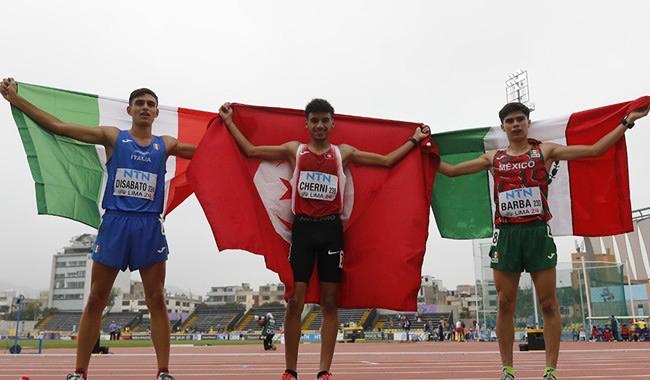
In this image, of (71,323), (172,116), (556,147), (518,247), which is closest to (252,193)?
(172,116)

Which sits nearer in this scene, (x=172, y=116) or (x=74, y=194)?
(x=74, y=194)

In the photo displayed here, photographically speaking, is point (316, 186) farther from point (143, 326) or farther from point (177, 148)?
point (143, 326)

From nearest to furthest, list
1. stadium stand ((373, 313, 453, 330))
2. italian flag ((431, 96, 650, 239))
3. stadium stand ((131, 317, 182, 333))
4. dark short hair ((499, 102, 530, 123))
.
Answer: dark short hair ((499, 102, 530, 123)), italian flag ((431, 96, 650, 239)), stadium stand ((373, 313, 453, 330)), stadium stand ((131, 317, 182, 333))

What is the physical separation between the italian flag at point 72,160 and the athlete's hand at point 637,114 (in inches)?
159

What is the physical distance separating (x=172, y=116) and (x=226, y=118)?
3.35 ft

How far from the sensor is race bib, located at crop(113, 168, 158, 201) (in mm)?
4148

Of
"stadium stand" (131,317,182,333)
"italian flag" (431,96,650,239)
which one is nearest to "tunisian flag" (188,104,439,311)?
"italian flag" (431,96,650,239)

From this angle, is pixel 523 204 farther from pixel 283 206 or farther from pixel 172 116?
pixel 172 116

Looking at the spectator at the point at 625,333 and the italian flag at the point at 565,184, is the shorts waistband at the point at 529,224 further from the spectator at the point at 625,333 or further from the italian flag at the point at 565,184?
the spectator at the point at 625,333

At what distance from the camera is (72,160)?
5008mm

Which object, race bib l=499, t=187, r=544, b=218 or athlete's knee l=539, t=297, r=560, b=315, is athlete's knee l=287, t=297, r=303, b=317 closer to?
race bib l=499, t=187, r=544, b=218

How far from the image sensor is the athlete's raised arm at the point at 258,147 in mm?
4710

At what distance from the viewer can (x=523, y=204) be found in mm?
4562

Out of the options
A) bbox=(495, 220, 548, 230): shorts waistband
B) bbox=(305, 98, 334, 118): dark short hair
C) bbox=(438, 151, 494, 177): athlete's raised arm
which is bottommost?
bbox=(495, 220, 548, 230): shorts waistband
